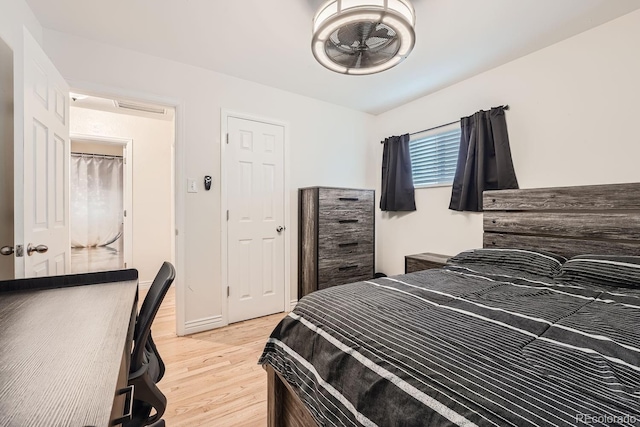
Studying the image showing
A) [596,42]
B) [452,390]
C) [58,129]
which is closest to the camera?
[452,390]

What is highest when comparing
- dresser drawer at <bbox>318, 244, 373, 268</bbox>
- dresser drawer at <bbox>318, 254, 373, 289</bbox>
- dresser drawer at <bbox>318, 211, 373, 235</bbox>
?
dresser drawer at <bbox>318, 211, 373, 235</bbox>

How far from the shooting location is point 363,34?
1.66 m

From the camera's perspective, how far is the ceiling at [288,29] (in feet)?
5.85

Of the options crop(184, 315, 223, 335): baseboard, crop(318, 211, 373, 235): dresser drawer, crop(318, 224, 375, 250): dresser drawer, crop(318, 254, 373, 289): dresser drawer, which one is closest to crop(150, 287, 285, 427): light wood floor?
crop(184, 315, 223, 335): baseboard

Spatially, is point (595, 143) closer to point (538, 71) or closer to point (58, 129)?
point (538, 71)

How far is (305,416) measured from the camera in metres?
1.15

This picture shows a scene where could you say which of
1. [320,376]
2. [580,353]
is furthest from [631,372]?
[320,376]

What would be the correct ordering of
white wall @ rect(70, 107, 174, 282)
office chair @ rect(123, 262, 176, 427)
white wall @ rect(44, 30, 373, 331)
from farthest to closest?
white wall @ rect(70, 107, 174, 282) < white wall @ rect(44, 30, 373, 331) < office chair @ rect(123, 262, 176, 427)

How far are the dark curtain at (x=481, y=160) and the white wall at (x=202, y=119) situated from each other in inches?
57.7

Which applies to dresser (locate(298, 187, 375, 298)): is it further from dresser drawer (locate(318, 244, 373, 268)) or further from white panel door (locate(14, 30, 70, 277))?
white panel door (locate(14, 30, 70, 277))

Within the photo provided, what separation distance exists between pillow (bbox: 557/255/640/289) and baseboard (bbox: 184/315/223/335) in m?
2.69

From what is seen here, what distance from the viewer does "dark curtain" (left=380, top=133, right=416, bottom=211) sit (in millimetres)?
3340

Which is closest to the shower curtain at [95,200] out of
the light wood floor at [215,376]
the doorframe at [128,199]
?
the doorframe at [128,199]

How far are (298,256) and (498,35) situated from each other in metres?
2.64
